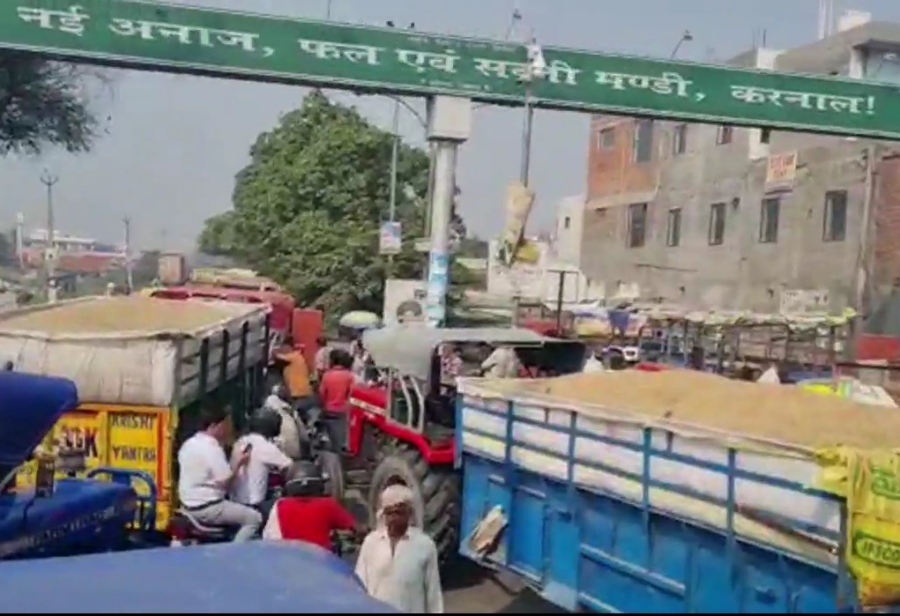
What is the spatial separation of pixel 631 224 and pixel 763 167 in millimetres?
6871

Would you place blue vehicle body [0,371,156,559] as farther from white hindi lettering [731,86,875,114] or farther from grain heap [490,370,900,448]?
white hindi lettering [731,86,875,114]

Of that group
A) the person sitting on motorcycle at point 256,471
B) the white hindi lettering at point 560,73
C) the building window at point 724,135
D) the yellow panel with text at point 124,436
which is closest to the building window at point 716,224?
the building window at point 724,135

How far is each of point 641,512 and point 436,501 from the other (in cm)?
264

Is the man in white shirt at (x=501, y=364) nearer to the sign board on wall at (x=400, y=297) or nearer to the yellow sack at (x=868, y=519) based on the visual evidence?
the yellow sack at (x=868, y=519)

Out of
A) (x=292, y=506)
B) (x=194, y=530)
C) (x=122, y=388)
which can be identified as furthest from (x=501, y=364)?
(x=292, y=506)

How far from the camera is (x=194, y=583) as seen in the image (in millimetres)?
3211

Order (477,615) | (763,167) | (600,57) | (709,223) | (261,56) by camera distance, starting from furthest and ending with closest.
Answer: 1. (709,223)
2. (763,167)
3. (600,57)
4. (261,56)
5. (477,615)

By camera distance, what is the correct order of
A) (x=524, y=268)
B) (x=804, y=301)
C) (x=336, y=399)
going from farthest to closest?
(x=804, y=301), (x=524, y=268), (x=336, y=399)

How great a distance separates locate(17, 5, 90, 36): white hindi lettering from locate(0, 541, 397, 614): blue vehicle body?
14.2m

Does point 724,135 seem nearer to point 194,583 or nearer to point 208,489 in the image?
point 208,489

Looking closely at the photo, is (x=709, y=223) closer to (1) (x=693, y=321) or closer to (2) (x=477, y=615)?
(1) (x=693, y=321)

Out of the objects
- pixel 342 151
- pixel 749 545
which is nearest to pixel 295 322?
pixel 342 151

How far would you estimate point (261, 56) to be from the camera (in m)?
18.2

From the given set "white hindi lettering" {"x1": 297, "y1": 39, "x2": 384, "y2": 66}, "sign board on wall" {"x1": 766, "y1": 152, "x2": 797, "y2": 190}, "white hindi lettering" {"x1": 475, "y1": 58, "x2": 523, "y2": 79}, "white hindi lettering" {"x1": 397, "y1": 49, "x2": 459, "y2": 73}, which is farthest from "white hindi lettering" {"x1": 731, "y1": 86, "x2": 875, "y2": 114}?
"sign board on wall" {"x1": 766, "y1": 152, "x2": 797, "y2": 190}
